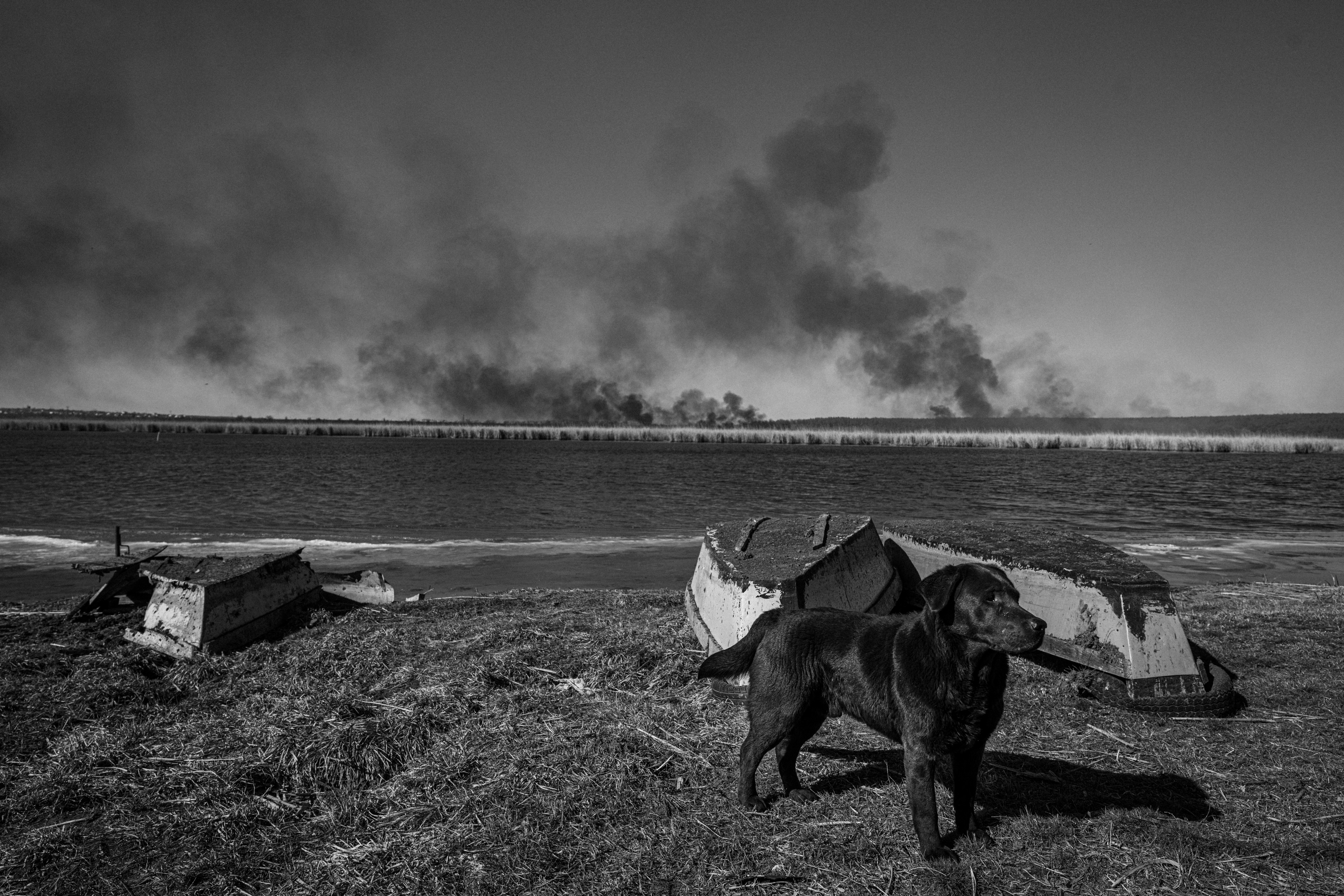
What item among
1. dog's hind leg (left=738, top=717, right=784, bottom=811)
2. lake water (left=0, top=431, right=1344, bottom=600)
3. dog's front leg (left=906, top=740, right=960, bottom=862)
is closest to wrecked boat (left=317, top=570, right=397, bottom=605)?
lake water (left=0, top=431, right=1344, bottom=600)

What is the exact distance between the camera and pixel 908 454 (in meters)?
80.5

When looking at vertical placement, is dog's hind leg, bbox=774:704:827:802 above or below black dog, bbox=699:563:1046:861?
below

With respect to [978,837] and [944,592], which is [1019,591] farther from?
[944,592]

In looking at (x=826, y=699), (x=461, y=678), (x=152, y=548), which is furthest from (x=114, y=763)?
(x=152, y=548)

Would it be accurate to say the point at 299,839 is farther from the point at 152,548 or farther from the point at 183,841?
the point at 152,548

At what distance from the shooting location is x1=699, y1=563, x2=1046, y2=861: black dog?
3662 millimetres

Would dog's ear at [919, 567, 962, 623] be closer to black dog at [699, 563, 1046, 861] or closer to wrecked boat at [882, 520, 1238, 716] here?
black dog at [699, 563, 1046, 861]

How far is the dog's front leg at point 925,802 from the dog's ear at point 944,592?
64cm

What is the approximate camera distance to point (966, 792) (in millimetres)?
3887

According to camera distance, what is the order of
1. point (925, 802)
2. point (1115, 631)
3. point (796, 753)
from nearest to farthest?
1. point (925, 802)
2. point (796, 753)
3. point (1115, 631)

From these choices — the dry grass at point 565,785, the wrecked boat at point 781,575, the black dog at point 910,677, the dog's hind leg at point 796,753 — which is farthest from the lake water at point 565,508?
the black dog at point 910,677

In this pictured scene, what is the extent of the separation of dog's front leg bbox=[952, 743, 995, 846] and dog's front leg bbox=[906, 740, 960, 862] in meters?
0.21

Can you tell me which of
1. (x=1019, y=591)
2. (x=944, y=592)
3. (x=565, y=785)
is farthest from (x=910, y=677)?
(x=1019, y=591)

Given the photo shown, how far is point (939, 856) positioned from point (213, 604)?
265 inches
